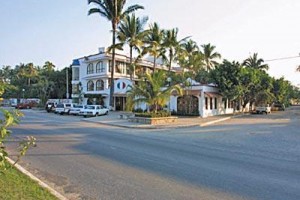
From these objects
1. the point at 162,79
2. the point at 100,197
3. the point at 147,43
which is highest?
the point at 147,43

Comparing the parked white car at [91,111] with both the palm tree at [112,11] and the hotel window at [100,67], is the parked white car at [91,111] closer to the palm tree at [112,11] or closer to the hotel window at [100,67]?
the palm tree at [112,11]

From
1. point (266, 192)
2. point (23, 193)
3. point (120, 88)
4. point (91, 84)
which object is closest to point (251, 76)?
point (120, 88)

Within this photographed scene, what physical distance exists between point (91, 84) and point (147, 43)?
16313mm

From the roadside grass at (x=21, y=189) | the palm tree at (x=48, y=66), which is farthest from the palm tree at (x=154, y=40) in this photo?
the palm tree at (x=48, y=66)

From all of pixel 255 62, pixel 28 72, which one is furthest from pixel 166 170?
pixel 28 72

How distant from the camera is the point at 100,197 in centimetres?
634

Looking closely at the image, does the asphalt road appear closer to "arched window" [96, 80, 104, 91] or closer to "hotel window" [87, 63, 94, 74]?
"arched window" [96, 80, 104, 91]

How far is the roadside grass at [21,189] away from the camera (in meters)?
5.55

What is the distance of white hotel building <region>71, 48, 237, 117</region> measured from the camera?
37.1 metres

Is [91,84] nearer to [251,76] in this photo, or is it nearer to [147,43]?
[147,43]

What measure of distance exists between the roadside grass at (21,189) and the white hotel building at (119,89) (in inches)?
1209

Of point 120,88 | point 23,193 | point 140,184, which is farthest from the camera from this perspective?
point 120,88

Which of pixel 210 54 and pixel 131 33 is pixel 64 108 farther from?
pixel 210 54

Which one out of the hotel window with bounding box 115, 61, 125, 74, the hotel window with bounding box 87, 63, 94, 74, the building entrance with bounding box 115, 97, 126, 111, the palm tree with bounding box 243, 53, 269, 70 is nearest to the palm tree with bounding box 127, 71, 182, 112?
the building entrance with bounding box 115, 97, 126, 111
